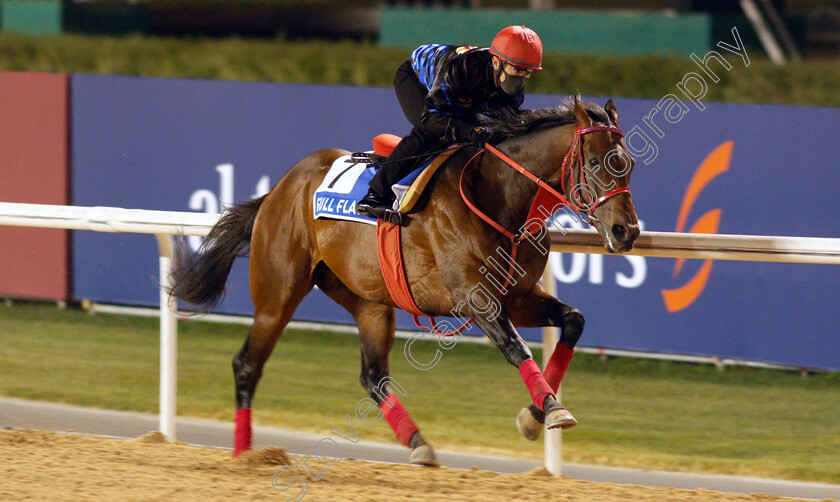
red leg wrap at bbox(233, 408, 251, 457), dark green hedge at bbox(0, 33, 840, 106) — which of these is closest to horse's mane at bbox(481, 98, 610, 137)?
red leg wrap at bbox(233, 408, 251, 457)

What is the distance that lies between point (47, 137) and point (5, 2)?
440 inches

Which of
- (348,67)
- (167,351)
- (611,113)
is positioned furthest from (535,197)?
(348,67)

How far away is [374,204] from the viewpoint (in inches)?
182

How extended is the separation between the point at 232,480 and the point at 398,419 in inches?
28.2

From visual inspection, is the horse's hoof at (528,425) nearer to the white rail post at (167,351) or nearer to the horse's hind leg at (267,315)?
the horse's hind leg at (267,315)

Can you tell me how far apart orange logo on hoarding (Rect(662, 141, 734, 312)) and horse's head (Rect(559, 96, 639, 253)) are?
3.11m

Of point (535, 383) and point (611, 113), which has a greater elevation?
point (611, 113)

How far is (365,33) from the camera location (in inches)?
784

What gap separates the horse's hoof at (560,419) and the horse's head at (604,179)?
0.59 meters

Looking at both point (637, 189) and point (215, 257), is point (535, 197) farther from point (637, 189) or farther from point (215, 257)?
point (637, 189)

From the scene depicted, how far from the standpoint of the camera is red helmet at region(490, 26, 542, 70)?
420 centimetres

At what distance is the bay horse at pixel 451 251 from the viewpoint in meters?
4.01

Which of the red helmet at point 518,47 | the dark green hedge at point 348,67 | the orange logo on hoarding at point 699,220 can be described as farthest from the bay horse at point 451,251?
the dark green hedge at point 348,67

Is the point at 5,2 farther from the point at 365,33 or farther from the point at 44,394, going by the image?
the point at 44,394
